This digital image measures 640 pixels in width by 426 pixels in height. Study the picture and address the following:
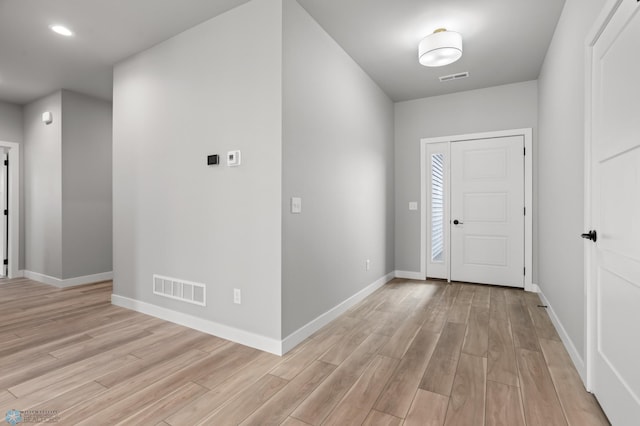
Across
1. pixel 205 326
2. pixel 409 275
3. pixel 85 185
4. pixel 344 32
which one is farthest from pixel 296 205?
pixel 85 185

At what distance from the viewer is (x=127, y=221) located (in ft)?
11.7

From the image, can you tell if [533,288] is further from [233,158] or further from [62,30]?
[62,30]

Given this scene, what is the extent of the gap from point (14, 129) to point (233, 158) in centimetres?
494

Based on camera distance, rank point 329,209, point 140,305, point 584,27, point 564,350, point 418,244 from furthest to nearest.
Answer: point 418,244
point 140,305
point 329,209
point 564,350
point 584,27

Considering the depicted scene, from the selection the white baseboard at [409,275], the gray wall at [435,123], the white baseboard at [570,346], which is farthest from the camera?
the white baseboard at [409,275]

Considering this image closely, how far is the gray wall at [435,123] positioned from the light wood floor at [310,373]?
6.00 feet

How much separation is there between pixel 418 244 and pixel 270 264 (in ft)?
10.4

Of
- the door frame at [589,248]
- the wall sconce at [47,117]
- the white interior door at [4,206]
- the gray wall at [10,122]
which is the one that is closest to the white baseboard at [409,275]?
the door frame at [589,248]

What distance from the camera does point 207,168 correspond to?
2.89 meters

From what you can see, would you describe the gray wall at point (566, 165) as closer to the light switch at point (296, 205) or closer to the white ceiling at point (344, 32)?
the white ceiling at point (344, 32)

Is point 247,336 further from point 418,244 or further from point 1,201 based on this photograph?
point 1,201

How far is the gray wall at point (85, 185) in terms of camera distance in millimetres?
4590

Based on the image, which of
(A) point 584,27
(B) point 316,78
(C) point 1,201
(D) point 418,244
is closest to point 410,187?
(D) point 418,244

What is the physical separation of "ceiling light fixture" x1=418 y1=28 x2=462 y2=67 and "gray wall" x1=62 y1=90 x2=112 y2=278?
481 centimetres
